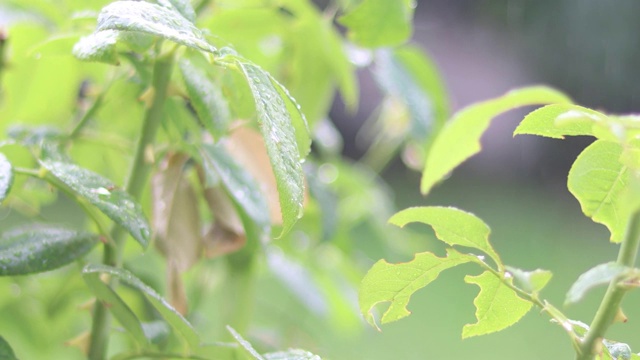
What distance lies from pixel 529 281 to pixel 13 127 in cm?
30

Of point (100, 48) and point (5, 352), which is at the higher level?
point (100, 48)

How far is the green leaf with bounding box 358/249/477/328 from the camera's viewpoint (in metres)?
0.28

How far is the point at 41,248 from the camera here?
12.7 inches

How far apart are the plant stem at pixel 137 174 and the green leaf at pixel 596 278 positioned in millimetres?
181

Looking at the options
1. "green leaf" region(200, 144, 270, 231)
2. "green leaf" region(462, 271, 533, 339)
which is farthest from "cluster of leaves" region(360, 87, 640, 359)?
"green leaf" region(200, 144, 270, 231)

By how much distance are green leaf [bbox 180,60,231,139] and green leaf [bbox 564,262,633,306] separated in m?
0.15

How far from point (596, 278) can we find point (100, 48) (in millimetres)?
174

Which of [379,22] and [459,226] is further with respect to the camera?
[379,22]

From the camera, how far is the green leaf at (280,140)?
0.23m

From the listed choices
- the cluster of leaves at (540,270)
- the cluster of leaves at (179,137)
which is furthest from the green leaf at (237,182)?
the cluster of leaves at (540,270)

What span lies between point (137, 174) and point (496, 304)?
16 cm

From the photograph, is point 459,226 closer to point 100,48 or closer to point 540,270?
point 540,270

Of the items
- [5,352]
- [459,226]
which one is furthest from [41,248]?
[459,226]

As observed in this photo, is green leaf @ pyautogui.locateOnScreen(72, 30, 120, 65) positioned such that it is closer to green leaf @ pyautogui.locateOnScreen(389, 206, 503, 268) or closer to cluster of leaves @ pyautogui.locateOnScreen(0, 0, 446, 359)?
cluster of leaves @ pyautogui.locateOnScreen(0, 0, 446, 359)
